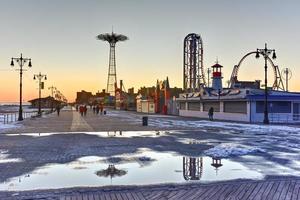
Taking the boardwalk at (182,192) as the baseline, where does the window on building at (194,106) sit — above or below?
above

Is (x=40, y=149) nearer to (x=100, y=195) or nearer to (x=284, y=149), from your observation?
(x=100, y=195)

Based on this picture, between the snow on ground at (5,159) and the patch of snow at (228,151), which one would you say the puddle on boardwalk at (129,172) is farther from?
the snow on ground at (5,159)

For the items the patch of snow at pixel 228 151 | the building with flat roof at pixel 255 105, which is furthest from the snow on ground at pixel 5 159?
the building with flat roof at pixel 255 105

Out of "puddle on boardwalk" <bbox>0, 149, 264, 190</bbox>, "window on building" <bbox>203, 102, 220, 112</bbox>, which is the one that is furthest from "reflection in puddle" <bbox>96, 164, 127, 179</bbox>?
"window on building" <bbox>203, 102, 220, 112</bbox>

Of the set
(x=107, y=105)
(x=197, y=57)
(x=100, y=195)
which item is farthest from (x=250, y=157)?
(x=107, y=105)

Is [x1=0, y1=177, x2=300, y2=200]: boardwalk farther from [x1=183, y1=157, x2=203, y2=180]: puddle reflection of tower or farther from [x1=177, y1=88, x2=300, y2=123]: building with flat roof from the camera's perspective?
[x1=177, y1=88, x2=300, y2=123]: building with flat roof

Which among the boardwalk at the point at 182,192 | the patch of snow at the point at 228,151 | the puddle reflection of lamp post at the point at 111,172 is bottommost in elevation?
the puddle reflection of lamp post at the point at 111,172

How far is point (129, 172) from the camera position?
1061 cm

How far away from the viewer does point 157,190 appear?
8.36 m

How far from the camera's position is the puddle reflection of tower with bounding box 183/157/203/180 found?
10.1 metres

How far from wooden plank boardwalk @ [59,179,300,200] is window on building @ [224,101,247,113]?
36589mm

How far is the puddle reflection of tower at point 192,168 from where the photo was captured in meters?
Answer: 10.1

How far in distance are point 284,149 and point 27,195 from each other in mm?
11758

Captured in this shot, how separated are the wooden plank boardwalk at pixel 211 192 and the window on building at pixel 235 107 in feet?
120
